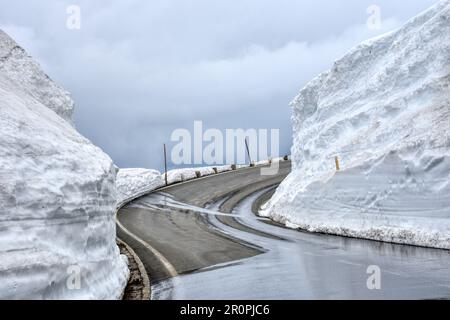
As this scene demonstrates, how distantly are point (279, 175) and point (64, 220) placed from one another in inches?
1226

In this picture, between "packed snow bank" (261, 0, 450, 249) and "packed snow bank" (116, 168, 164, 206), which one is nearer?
"packed snow bank" (261, 0, 450, 249)

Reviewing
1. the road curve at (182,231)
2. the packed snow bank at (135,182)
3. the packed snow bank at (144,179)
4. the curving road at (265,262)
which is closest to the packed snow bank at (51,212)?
the curving road at (265,262)

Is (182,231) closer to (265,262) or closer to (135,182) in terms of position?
(265,262)

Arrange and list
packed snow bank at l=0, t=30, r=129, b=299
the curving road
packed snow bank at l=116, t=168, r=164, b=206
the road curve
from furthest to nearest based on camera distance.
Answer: packed snow bank at l=116, t=168, r=164, b=206 < the road curve < the curving road < packed snow bank at l=0, t=30, r=129, b=299

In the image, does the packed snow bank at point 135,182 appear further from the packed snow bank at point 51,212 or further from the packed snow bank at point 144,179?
the packed snow bank at point 51,212

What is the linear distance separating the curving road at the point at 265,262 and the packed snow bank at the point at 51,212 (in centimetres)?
140

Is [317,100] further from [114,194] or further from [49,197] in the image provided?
[49,197]

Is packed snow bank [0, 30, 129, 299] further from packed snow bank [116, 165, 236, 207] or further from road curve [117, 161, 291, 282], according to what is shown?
packed snow bank [116, 165, 236, 207]

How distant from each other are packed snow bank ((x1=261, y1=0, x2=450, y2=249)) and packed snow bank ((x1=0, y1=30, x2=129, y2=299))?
27.9 feet

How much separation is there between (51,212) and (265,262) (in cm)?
560

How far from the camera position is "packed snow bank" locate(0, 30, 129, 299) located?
17.8 ft

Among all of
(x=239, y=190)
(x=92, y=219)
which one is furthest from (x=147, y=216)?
(x=92, y=219)

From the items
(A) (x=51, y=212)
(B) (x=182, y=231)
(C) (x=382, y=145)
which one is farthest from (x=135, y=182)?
(A) (x=51, y=212)

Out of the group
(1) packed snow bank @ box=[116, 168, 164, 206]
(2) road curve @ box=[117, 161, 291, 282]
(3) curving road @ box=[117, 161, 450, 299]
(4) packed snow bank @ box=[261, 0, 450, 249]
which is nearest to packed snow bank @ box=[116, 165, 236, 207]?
(1) packed snow bank @ box=[116, 168, 164, 206]
